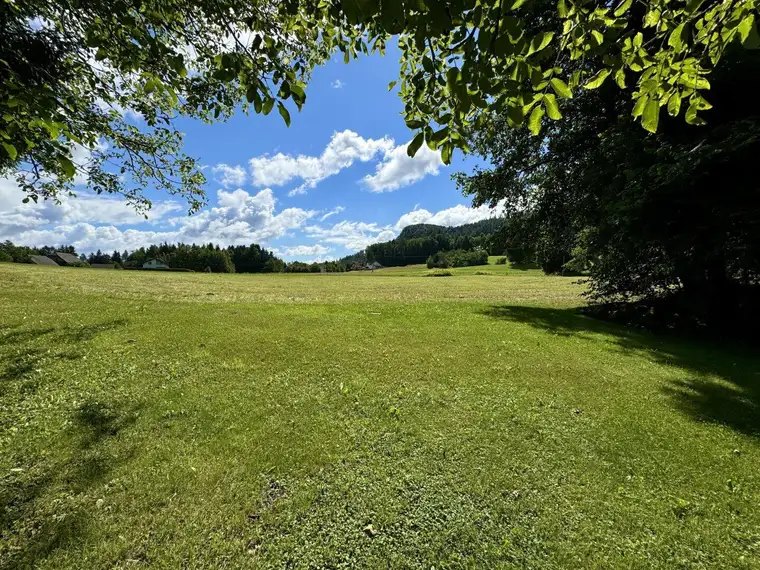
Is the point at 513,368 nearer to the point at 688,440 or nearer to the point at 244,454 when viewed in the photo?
the point at 688,440

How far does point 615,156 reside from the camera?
424 inches

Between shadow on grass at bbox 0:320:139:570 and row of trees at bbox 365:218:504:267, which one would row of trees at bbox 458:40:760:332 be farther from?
row of trees at bbox 365:218:504:267

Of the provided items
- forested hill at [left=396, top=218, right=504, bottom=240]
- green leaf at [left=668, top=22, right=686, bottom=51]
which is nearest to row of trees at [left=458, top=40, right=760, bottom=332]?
green leaf at [left=668, top=22, right=686, bottom=51]

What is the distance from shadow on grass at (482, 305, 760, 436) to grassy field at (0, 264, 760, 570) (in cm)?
10

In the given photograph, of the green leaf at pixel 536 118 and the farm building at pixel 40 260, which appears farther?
the farm building at pixel 40 260

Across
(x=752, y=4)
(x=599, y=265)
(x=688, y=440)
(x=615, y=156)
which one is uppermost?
(x=615, y=156)

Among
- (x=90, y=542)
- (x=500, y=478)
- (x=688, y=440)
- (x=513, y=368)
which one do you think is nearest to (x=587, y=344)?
(x=513, y=368)

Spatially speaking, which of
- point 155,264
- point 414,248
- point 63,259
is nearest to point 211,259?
point 155,264

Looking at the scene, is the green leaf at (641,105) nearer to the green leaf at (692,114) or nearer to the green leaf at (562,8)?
the green leaf at (692,114)

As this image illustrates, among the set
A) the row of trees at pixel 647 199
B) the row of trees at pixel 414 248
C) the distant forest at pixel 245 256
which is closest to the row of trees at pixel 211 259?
the distant forest at pixel 245 256

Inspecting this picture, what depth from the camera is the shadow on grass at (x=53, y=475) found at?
2.88m

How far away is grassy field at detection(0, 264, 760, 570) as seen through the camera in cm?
299

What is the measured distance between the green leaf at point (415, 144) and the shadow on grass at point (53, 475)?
14.0 feet

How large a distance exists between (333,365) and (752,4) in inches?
281
